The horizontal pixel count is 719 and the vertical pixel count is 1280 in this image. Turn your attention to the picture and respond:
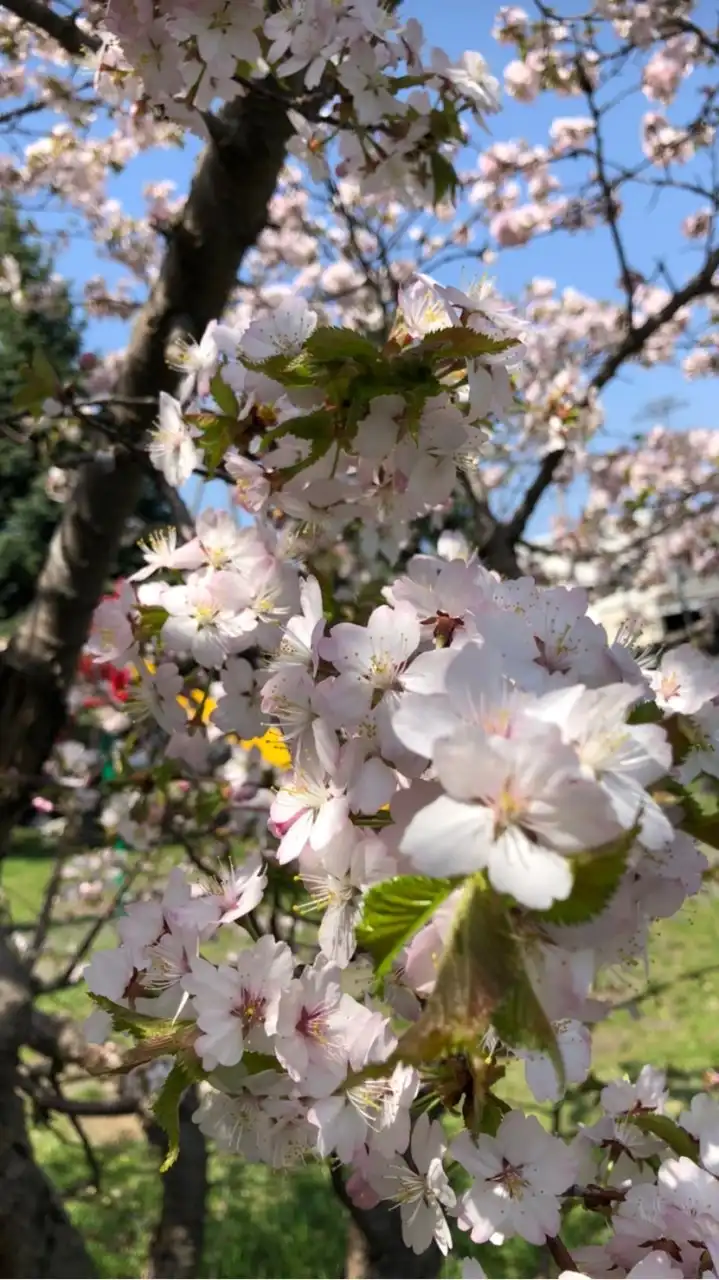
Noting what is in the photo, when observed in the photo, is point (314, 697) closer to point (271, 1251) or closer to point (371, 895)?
point (371, 895)

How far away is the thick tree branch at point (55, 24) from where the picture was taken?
147 cm

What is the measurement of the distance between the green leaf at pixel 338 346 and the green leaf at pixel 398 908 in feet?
1.56

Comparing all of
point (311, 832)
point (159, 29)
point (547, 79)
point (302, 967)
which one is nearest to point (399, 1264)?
point (302, 967)

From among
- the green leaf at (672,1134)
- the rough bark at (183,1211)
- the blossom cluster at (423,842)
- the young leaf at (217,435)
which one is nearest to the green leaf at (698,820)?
the blossom cluster at (423,842)

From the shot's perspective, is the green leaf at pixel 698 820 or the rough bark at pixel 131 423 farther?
the rough bark at pixel 131 423

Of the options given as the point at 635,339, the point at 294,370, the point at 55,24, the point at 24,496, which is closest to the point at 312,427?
the point at 294,370

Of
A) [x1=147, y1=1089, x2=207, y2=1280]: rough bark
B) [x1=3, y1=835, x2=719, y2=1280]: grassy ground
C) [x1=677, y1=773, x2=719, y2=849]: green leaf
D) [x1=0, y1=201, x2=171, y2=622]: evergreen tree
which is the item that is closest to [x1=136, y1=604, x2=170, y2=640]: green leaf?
[x1=677, y1=773, x2=719, y2=849]: green leaf

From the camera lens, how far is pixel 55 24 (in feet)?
4.91

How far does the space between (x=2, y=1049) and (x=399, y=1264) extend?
82 centimetres

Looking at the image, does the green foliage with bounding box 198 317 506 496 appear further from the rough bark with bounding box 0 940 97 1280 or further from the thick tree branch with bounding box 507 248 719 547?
the thick tree branch with bounding box 507 248 719 547

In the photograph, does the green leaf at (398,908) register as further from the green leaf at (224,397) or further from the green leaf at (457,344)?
the green leaf at (224,397)

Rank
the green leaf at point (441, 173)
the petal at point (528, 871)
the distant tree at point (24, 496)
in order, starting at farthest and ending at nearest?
1. the distant tree at point (24, 496)
2. the green leaf at point (441, 173)
3. the petal at point (528, 871)

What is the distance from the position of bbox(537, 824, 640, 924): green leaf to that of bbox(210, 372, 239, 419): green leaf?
71cm

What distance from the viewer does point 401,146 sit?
137 centimetres
